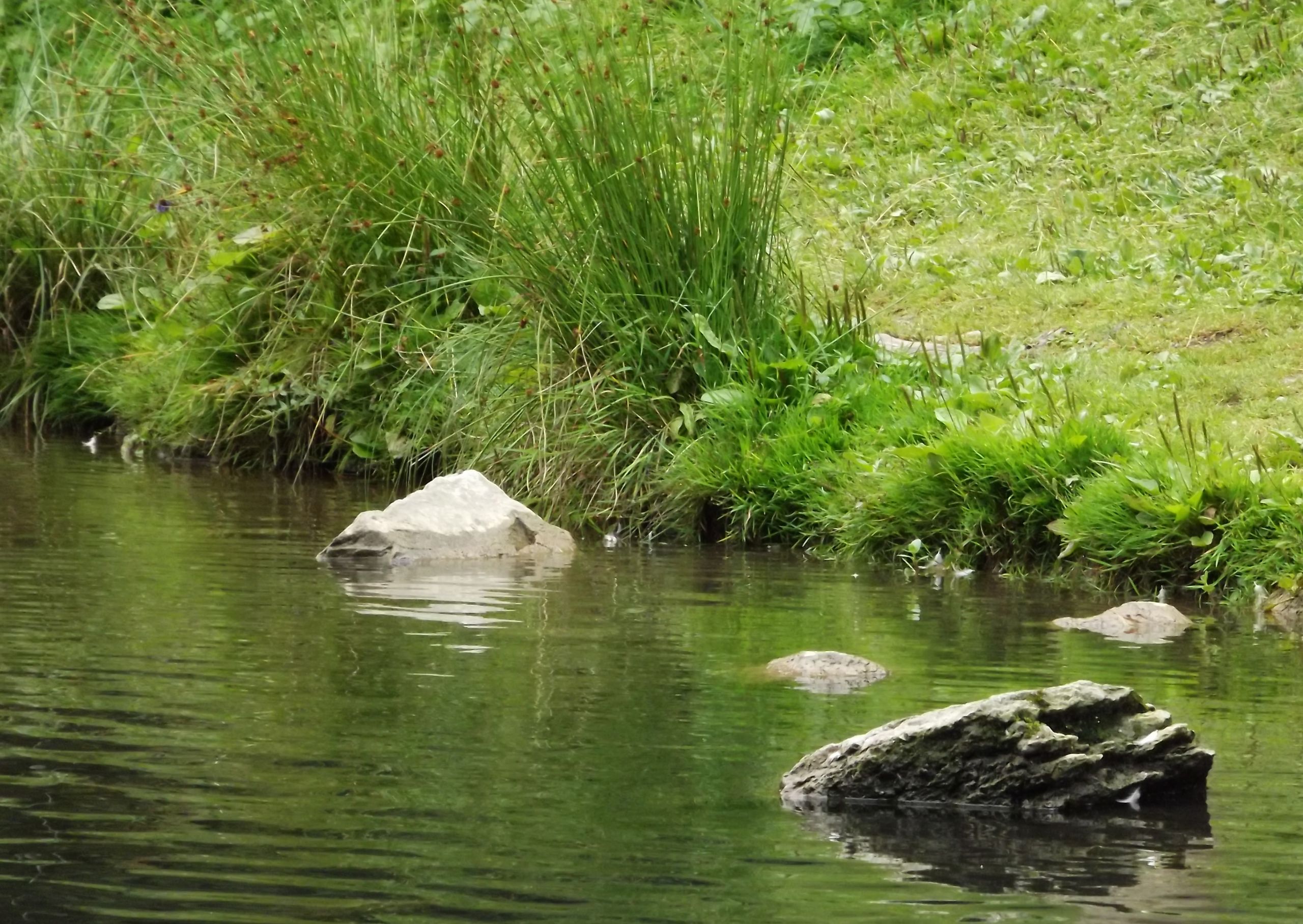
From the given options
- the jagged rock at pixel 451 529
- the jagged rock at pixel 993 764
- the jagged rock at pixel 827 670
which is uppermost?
the jagged rock at pixel 451 529

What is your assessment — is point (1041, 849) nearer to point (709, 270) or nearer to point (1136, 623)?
point (1136, 623)

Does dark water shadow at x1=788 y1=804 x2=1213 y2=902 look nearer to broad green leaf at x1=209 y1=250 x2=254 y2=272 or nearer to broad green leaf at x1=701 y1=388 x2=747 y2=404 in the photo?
broad green leaf at x1=701 y1=388 x2=747 y2=404

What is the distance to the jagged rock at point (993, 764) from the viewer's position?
13.4 ft

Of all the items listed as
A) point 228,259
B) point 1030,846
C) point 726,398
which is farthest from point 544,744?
point 228,259

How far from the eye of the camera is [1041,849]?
381cm

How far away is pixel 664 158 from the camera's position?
8.58 meters

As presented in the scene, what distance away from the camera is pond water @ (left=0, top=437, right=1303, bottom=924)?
3426mm

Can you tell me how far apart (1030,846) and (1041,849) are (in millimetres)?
23

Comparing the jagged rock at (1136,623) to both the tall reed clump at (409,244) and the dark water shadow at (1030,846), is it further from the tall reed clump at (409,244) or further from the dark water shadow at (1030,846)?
the tall reed clump at (409,244)

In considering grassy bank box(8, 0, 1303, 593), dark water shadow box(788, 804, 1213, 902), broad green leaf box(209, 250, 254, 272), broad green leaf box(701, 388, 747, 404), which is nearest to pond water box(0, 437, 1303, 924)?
dark water shadow box(788, 804, 1213, 902)

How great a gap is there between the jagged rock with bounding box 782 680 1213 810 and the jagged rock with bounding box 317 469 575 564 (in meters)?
3.67

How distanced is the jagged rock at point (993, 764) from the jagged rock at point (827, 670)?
48.8 inches

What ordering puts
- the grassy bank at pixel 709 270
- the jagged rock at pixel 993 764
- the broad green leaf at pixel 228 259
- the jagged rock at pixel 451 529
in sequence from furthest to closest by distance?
the broad green leaf at pixel 228 259 → the grassy bank at pixel 709 270 → the jagged rock at pixel 451 529 → the jagged rock at pixel 993 764

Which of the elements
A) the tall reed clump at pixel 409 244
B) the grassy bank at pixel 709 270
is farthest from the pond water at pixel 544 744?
the tall reed clump at pixel 409 244
